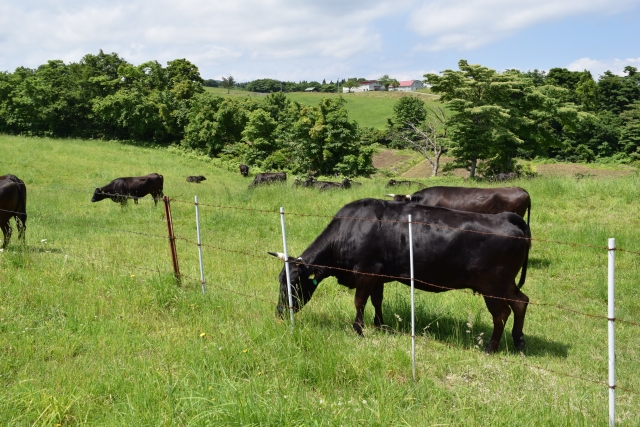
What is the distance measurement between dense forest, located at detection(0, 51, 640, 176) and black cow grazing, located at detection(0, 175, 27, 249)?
81.7 feet

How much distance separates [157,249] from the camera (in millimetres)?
10211

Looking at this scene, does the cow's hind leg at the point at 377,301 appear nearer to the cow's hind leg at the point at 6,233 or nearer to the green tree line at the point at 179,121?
the cow's hind leg at the point at 6,233

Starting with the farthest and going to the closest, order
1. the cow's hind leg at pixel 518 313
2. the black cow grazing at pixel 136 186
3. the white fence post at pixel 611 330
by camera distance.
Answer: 1. the black cow grazing at pixel 136 186
2. the cow's hind leg at pixel 518 313
3. the white fence post at pixel 611 330

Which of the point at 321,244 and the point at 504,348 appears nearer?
the point at 504,348

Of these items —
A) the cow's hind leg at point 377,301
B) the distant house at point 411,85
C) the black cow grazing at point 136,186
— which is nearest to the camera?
the cow's hind leg at point 377,301

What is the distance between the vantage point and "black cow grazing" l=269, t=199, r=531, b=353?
19.0ft

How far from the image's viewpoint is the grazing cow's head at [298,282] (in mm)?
6137

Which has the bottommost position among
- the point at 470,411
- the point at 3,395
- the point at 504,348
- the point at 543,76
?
the point at 504,348

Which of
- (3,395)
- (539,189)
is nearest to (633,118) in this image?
(539,189)

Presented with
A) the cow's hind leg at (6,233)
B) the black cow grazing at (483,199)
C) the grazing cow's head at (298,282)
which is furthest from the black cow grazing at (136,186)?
the grazing cow's head at (298,282)

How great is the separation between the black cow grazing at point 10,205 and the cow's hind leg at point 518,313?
8.91 m

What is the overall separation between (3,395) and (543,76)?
7804 cm

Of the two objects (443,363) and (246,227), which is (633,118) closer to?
(246,227)

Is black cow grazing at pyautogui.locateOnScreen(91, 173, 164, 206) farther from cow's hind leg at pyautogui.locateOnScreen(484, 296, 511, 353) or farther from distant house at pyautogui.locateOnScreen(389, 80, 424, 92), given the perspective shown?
distant house at pyautogui.locateOnScreen(389, 80, 424, 92)
